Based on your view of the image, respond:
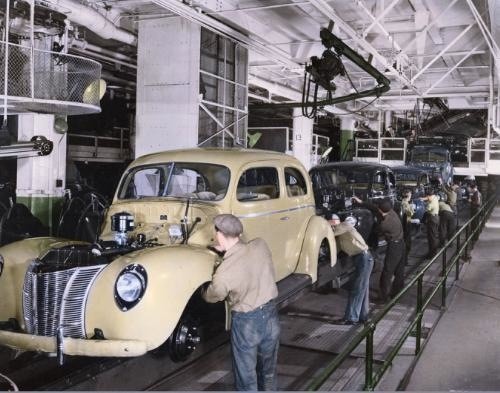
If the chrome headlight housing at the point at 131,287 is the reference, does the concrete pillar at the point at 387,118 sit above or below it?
above

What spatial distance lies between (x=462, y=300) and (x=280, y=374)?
4.05m

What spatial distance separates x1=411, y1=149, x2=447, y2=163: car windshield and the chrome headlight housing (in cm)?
1827

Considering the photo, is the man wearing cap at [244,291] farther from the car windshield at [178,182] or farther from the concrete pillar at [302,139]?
the concrete pillar at [302,139]

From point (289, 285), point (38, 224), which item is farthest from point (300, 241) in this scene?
point (38, 224)

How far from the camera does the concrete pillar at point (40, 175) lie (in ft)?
33.6

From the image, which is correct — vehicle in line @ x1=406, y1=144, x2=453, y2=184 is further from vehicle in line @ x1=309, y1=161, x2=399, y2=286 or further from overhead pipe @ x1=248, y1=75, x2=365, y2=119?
vehicle in line @ x1=309, y1=161, x2=399, y2=286

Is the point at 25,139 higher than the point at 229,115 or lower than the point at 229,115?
lower

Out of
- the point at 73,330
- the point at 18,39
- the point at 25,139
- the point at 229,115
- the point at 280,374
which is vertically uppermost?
the point at 18,39

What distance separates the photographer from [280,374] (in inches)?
222

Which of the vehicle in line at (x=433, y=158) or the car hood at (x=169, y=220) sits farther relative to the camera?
the vehicle in line at (x=433, y=158)

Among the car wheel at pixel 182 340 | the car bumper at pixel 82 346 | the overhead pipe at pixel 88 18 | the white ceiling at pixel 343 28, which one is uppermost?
the white ceiling at pixel 343 28

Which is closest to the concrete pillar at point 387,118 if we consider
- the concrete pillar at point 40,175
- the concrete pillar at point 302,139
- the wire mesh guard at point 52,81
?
the concrete pillar at point 302,139

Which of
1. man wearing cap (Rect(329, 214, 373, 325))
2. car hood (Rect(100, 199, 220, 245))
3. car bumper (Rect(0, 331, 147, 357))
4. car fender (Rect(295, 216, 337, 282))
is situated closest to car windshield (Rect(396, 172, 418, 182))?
man wearing cap (Rect(329, 214, 373, 325))

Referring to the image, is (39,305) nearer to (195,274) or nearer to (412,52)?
(195,274)
